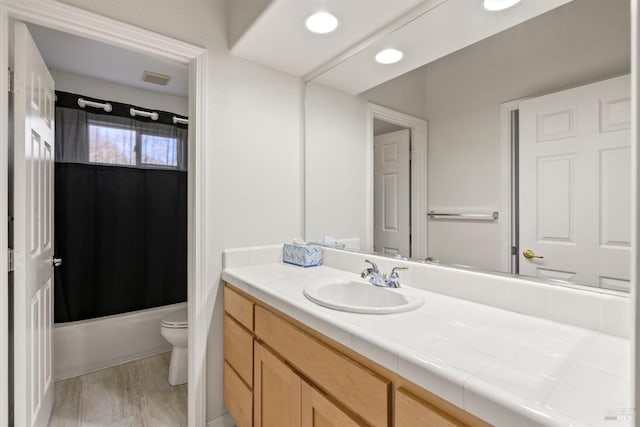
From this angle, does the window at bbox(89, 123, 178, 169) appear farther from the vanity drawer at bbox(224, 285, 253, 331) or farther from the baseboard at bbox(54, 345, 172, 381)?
the vanity drawer at bbox(224, 285, 253, 331)

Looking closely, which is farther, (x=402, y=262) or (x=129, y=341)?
(x=129, y=341)

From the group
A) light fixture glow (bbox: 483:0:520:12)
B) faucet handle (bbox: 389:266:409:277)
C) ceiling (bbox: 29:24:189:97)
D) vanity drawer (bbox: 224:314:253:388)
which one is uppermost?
ceiling (bbox: 29:24:189:97)

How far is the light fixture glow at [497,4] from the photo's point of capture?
107cm

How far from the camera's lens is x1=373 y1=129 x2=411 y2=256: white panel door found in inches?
55.6

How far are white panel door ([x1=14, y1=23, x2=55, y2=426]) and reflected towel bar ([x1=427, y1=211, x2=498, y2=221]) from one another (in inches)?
67.2

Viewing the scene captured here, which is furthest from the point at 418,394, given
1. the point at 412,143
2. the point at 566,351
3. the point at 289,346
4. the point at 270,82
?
the point at 270,82

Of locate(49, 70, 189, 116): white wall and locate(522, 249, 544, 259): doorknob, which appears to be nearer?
locate(522, 249, 544, 259): doorknob

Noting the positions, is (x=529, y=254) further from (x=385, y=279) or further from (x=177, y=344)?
(x=177, y=344)

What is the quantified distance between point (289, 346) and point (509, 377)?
2.35 feet

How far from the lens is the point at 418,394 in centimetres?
69

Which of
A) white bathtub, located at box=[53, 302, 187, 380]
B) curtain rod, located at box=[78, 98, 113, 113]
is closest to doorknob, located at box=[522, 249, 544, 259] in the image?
white bathtub, located at box=[53, 302, 187, 380]

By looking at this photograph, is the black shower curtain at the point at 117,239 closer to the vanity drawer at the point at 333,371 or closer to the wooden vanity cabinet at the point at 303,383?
the wooden vanity cabinet at the point at 303,383

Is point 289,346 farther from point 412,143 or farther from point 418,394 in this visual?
point 412,143

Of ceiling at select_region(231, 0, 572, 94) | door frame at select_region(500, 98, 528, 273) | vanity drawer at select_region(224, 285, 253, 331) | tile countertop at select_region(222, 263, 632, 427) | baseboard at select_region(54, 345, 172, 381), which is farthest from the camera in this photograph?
baseboard at select_region(54, 345, 172, 381)
